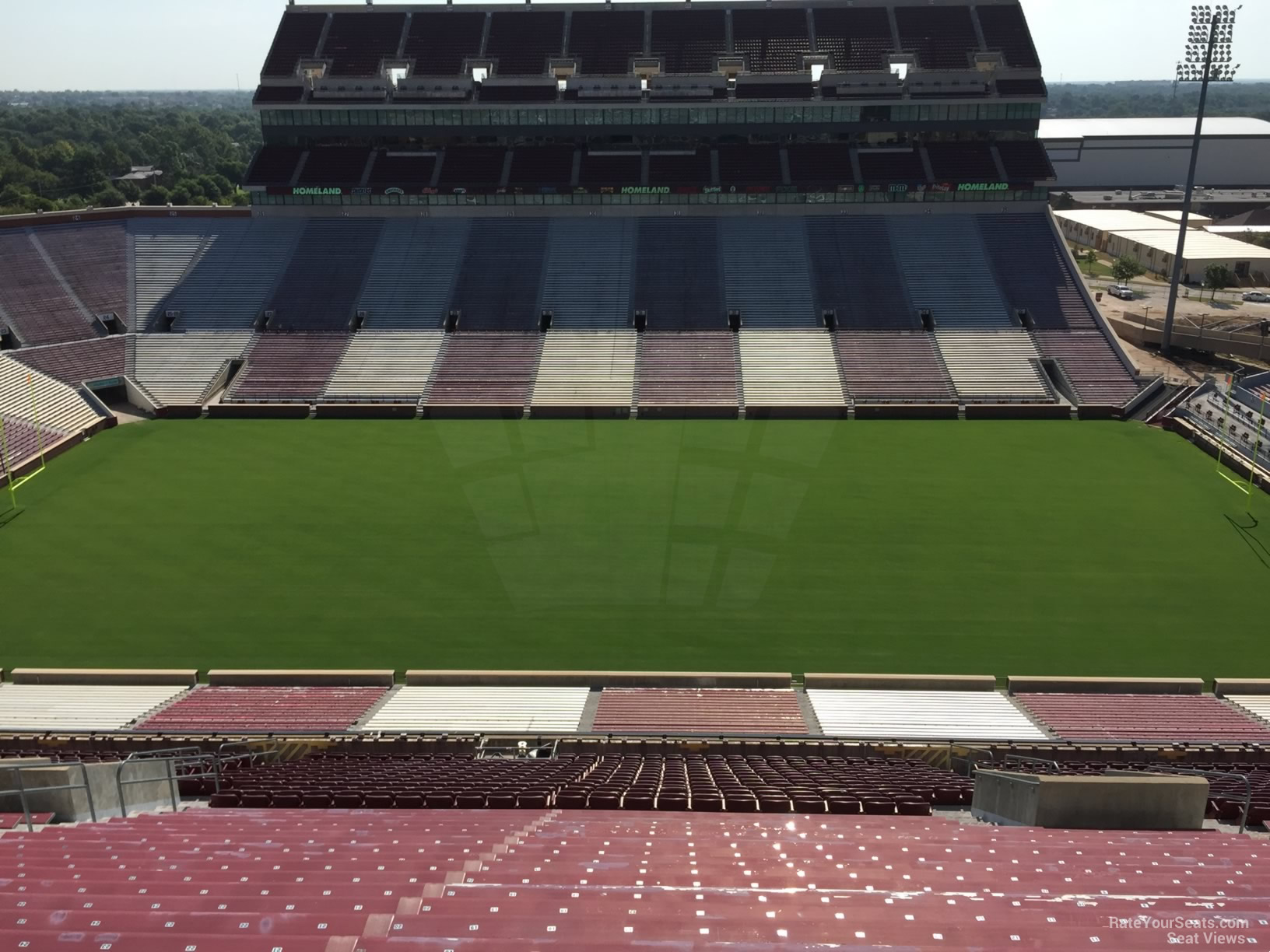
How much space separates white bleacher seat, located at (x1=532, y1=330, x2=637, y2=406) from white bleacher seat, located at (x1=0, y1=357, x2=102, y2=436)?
17.6 meters

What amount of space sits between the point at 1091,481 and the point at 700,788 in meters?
22.8

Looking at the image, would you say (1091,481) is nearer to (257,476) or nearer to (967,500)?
(967,500)

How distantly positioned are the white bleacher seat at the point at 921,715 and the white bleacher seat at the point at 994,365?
2316 cm

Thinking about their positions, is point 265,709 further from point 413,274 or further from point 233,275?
point 233,275

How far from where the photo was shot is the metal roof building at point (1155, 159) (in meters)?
92.6

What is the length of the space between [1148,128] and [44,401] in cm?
11087

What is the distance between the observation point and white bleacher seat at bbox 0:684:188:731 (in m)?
18.1

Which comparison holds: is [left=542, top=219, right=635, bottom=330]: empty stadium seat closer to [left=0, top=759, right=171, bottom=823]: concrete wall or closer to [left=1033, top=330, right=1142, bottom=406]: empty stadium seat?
[left=1033, top=330, right=1142, bottom=406]: empty stadium seat

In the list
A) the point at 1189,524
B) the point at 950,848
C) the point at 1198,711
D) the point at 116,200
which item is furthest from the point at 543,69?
the point at 116,200

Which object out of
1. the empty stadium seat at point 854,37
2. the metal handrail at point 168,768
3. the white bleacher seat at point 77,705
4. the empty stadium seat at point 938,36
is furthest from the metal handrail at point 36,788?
the empty stadium seat at point 938,36

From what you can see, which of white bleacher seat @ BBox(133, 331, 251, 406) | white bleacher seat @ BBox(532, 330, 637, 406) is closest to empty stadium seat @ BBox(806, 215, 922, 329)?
white bleacher seat @ BBox(532, 330, 637, 406)

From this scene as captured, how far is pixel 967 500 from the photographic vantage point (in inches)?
1171

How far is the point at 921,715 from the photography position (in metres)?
18.4

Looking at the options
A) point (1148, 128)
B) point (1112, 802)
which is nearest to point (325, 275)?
point (1112, 802)
